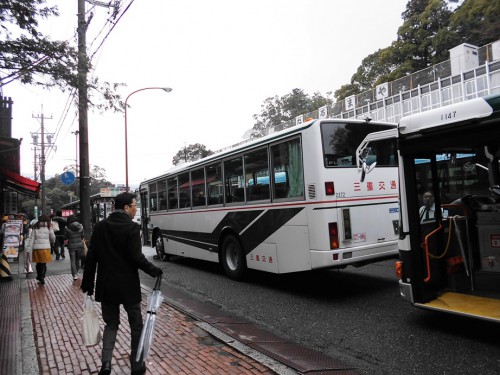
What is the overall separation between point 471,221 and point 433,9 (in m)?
39.5

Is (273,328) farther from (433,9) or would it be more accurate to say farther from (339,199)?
(433,9)

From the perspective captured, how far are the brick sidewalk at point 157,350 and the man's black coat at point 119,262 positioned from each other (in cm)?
93

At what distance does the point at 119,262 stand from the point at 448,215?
14.2ft

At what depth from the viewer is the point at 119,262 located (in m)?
3.54

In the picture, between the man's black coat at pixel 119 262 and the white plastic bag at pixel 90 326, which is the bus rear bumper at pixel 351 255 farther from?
the white plastic bag at pixel 90 326

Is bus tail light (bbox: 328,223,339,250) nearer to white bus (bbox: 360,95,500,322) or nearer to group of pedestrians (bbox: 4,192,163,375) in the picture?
white bus (bbox: 360,95,500,322)

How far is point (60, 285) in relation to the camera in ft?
28.7

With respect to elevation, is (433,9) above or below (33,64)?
above

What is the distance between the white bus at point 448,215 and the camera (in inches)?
177

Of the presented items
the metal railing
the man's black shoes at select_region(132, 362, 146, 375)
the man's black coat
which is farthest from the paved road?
the metal railing

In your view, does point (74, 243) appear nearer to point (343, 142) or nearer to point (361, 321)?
point (343, 142)

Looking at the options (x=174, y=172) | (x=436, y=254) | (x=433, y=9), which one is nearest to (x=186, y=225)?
(x=174, y=172)

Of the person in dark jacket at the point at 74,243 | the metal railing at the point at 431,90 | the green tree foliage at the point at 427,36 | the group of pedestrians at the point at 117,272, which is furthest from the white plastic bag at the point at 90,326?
the green tree foliage at the point at 427,36

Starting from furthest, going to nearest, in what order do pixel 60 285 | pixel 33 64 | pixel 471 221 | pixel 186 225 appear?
pixel 186 225
pixel 60 285
pixel 33 64
pixel 471 221
